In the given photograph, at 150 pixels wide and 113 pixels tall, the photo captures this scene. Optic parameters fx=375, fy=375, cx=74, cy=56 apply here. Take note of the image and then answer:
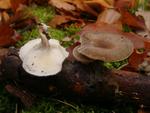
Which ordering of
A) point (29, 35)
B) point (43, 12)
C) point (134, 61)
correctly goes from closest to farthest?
1. point (134, 61)
2. point (29, 35)
3. point (43, 12)

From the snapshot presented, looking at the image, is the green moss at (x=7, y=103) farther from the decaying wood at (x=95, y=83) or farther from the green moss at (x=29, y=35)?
the green moss at (x=29, y=35)

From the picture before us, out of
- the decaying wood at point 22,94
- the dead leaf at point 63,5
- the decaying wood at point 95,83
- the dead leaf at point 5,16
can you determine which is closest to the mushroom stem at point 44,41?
the decaying wood at point 95,83

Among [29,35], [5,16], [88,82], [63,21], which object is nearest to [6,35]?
[29,35]

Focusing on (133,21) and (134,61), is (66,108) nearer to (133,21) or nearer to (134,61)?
(134,61)

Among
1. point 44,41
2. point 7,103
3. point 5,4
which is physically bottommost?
point 7,103

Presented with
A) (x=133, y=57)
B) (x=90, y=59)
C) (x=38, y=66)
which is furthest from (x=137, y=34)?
(x=38, y=66)

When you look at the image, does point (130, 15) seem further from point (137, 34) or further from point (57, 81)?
point (57, 81)
